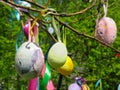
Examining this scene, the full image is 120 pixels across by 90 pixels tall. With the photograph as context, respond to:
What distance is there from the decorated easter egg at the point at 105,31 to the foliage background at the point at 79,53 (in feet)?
10.9

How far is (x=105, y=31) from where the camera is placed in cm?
99

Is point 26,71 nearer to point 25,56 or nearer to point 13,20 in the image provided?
point 25,56

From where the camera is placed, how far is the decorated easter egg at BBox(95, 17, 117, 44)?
975 millimetres

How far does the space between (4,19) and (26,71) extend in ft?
12.5

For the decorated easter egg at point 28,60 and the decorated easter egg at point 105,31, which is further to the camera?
the decorated easter egg at point 105,31

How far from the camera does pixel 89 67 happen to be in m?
4.93

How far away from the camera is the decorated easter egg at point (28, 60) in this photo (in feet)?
2.34

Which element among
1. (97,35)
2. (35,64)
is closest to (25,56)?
(35,64)

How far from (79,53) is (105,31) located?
13.8ft

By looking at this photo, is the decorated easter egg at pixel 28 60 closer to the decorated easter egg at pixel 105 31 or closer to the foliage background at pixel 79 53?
the decorated easter egg at pixel 105 31

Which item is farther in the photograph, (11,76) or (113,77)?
(113,77)

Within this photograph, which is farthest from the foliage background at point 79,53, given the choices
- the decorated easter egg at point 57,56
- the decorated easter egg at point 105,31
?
the decorated easter egg at point 57,56

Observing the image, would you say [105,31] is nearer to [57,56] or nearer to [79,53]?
[57,56]

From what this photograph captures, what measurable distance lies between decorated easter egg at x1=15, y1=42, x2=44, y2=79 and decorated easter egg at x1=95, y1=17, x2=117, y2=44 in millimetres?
274
